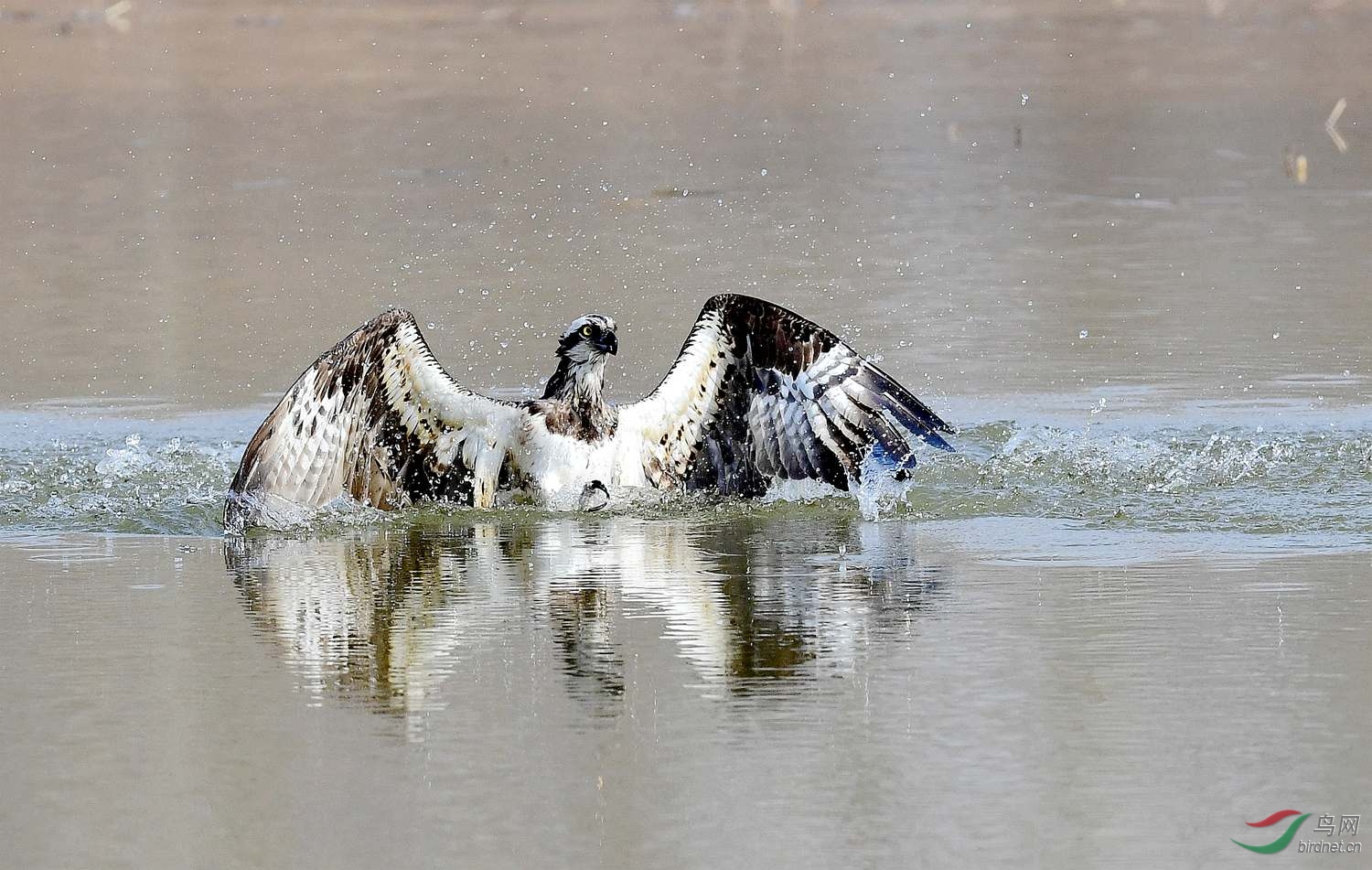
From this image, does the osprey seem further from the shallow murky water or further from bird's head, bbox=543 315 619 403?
the shallow murky water

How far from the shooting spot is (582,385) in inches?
376

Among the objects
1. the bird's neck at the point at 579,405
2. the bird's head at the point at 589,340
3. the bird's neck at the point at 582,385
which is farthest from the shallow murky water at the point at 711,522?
the bird's head at the point at 589,340

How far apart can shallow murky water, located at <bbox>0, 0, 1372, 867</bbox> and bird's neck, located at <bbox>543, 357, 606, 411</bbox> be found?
48cm

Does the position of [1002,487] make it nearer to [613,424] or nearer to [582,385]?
[613,424]

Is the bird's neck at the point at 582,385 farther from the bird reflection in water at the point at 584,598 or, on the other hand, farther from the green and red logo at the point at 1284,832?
the green and red logo at the point at 1284,832

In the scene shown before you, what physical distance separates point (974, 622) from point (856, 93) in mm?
17200

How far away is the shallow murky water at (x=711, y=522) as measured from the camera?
18.3 feet

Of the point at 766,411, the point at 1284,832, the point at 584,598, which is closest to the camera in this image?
the point at 1284,832

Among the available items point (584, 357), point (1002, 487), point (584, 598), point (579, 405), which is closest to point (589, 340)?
point (584, 357)

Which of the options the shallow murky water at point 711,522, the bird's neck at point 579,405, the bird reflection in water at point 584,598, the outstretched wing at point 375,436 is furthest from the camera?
the bird's neck at point 579,405

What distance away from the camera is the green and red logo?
515 cm

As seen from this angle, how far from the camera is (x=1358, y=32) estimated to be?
95.4ft

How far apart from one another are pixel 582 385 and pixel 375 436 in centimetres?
81

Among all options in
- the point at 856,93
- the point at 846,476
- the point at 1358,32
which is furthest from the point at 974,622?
the point at 1358,32
